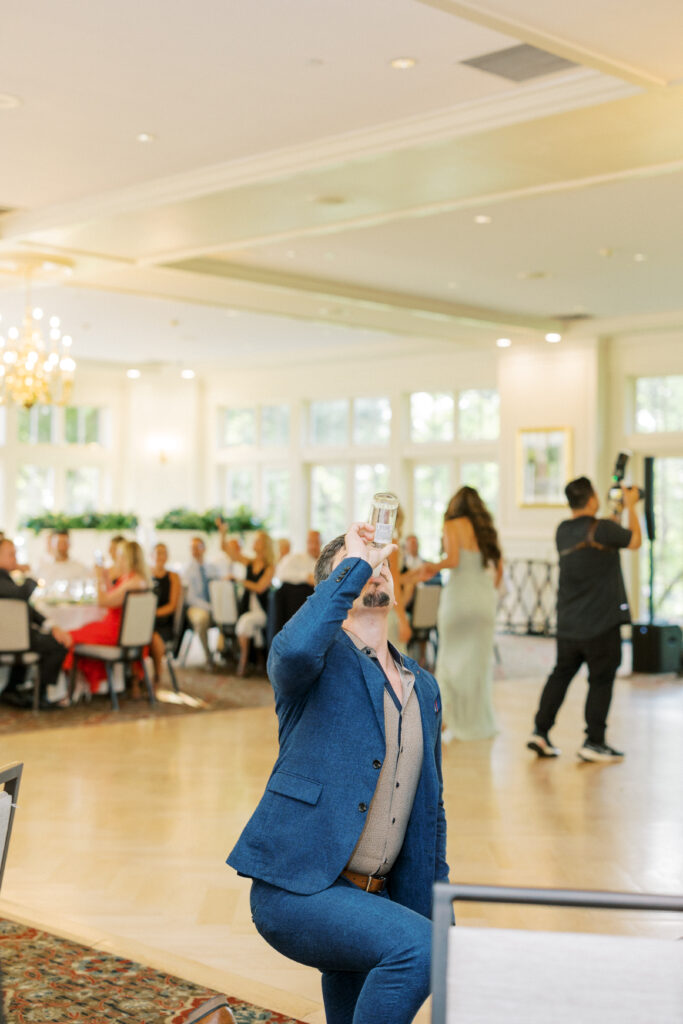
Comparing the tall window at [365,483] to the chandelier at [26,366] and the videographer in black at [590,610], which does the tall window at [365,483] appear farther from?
the videographer in black at [590,610]

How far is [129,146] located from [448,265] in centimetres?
479

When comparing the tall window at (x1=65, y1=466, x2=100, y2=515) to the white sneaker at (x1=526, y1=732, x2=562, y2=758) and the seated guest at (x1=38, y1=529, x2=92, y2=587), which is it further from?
the white sneaker at (x1=526, y1=732, x2=562, y2=758)

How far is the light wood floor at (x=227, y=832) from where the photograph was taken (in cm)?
424

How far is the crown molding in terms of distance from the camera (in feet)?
19.8

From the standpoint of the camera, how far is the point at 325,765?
2457 mm

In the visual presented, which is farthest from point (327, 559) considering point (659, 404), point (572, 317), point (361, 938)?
point (659, 404)

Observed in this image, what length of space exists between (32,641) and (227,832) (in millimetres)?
4003

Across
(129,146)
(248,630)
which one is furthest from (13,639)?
(129,146)

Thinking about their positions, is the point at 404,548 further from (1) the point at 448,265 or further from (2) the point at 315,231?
(2) the point at 315,231

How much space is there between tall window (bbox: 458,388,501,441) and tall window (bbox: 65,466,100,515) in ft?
21.3

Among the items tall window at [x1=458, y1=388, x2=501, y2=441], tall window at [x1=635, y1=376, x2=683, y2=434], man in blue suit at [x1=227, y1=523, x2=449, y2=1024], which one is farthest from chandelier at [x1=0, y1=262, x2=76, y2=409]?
man in blue suit at [x1=227, y1=523, x2=449, y2=1024]

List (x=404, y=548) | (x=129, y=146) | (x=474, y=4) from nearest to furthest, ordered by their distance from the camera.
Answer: (x=474, y=4), (x=129, y=146), (x=404, y=548)

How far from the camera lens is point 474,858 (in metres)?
5.18

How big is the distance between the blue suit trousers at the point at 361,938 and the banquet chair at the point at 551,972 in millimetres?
612
